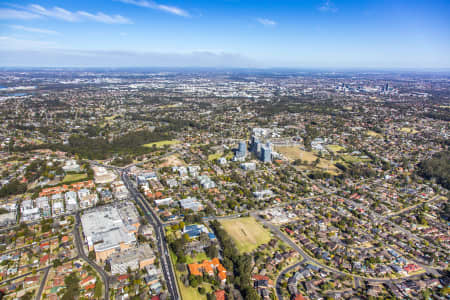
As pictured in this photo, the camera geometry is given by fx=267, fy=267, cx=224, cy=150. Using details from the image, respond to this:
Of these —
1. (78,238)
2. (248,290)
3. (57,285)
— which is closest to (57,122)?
(78,238)

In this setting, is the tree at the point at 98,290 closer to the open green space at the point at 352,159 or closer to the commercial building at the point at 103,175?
the commercial building at the point at 103,175

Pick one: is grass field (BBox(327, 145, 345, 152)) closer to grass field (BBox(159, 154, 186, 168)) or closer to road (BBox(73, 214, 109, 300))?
grass field (BBox(159, 154, 186, 168))

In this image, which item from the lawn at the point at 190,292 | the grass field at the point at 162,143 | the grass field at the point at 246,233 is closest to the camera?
the lawn at the point at 190,292

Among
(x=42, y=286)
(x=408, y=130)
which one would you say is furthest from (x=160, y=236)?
→ (x=408, y=130)

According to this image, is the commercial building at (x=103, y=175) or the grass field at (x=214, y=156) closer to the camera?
the commercial building at (x=103, y=175)

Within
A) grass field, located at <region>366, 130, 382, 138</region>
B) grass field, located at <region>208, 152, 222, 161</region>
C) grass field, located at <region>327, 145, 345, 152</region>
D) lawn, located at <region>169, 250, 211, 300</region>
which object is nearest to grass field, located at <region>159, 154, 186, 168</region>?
grass field, located at <region>208, 152, 222, 161</region>

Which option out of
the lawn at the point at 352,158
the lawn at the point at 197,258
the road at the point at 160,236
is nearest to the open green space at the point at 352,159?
the lawn at the point at 352,158
